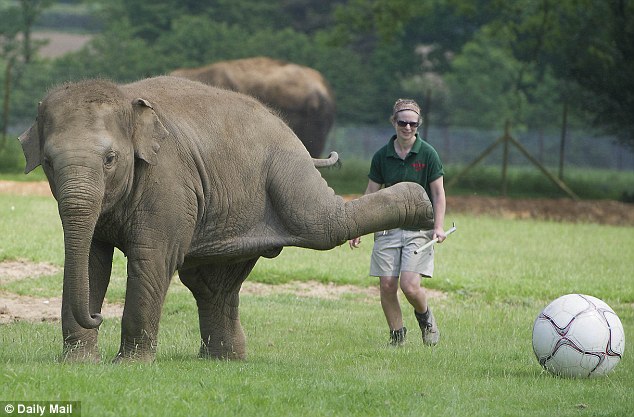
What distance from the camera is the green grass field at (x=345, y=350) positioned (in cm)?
792

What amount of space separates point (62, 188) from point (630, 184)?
26.4m

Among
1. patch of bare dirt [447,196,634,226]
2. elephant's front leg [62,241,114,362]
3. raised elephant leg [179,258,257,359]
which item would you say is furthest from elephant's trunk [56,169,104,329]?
patch of bare dirt [447,196,634,226]

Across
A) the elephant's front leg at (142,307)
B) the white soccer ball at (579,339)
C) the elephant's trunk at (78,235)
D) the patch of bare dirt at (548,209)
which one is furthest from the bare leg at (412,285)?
the patch of bare dirt at (548,209)

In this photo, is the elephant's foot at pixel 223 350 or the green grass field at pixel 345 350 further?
the elephant's foot at pixel 223 350

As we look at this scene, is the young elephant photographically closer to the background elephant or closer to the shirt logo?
the shirt logo

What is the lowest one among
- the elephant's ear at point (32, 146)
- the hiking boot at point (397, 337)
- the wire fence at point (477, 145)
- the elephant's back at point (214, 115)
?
the hiking boot at point (397, 337)

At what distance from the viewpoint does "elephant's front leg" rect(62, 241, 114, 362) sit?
9.09m

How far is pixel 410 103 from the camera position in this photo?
11.2 metres

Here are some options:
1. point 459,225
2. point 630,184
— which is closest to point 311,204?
point 459,225

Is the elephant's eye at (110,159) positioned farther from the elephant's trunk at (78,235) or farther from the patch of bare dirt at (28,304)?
the patch of bare dirt at (28,304)

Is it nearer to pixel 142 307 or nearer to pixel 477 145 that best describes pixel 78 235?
pixel 142 307

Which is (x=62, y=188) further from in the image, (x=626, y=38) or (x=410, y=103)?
(x=626, y=38)

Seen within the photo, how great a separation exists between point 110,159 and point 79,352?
1.45 metres

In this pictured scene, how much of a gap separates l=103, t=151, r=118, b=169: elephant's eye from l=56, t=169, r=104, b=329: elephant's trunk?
0.27 metres
